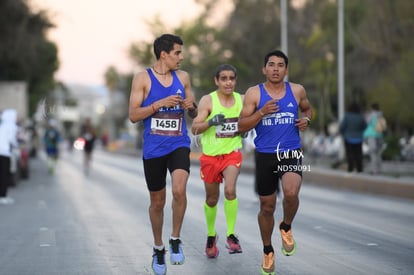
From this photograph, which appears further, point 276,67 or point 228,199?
point 228,199

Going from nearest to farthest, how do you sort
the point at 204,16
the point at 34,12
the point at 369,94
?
the point at 34,12, the point at 369,94, the point at 204,16

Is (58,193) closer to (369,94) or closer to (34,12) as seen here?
(34,12)

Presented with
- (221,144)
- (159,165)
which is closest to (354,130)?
(221,144)

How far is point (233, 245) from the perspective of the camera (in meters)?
9.30

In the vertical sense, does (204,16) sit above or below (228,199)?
above

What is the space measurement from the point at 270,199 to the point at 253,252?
1.65m

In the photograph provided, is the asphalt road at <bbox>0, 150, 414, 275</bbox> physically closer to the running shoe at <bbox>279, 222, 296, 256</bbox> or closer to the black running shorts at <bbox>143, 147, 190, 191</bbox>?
the running shoe at <bbox>279, 222, 296, 256</bbox>

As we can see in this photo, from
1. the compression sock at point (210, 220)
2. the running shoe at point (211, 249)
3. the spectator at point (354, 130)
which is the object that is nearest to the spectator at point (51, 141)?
the spectator at point (354, 130)

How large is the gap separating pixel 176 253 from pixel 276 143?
127 centimetres

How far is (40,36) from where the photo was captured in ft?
146

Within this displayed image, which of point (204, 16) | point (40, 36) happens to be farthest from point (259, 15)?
point (40, 36)

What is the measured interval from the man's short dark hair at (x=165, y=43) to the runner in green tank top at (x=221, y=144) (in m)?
1.52

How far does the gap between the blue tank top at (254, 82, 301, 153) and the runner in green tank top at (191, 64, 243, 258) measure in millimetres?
1396

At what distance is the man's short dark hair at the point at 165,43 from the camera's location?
321 inches
